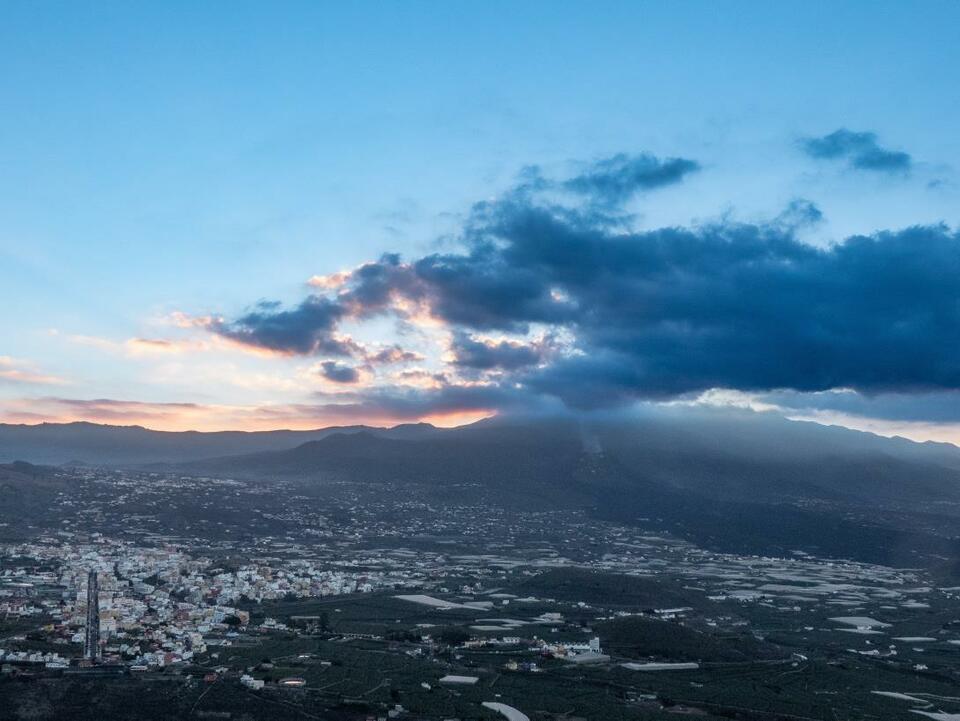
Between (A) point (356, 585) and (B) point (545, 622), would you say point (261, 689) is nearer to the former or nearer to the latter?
(B) point (545, 622)

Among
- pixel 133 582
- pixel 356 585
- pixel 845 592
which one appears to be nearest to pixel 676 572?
pixel 845 592

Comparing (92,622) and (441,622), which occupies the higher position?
(92,622)

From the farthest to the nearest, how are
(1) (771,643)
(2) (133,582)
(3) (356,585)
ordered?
(3) (356,585) < (2) (133,582) < (1) (771,643)

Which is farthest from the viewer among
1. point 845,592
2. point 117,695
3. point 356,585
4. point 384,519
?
point 384,519

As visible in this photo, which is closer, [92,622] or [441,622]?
[92,622]

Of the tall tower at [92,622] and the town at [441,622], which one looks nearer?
the town at [441,622]

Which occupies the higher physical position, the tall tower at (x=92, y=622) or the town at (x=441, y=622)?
the tall tower at (x=92, y=622)

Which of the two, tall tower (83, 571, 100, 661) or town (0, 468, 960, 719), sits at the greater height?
tall tower (83, 571, 100, 661)

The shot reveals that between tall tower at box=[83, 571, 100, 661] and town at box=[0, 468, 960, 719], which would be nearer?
town at box=[0, 468, 960, 719]
